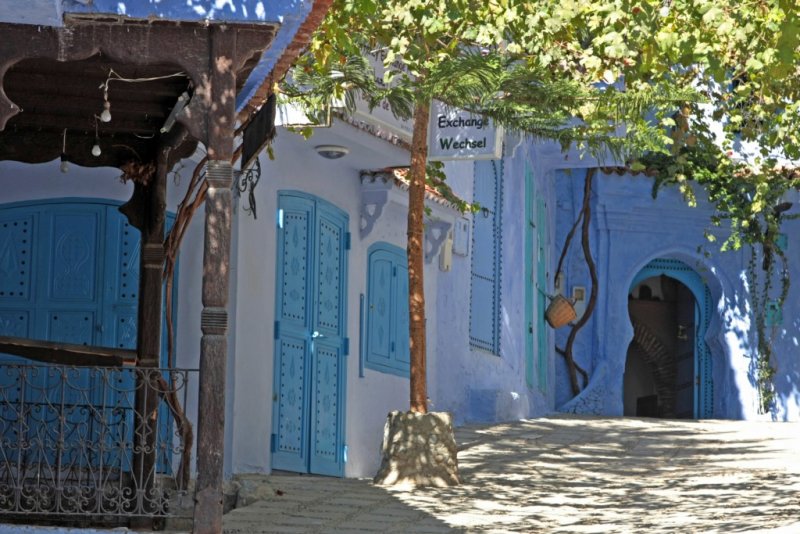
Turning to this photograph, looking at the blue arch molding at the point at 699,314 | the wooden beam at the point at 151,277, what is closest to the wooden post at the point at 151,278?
the wooden beam at the point at 151,277

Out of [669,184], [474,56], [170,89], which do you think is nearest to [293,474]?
[474,56]

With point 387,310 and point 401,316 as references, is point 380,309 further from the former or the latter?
point 401,316

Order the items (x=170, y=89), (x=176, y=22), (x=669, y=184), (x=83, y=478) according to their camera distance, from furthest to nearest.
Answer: (x=669, y=184), (x=83, y=478), (x=170, y=89), (x=176, y=22)

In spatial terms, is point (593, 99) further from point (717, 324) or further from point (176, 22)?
point (717, 324)

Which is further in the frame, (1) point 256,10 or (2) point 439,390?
(2) point 439,390

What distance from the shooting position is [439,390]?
17484 millimetres

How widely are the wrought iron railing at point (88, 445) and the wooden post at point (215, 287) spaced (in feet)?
1.83

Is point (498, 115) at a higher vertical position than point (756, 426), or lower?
higher

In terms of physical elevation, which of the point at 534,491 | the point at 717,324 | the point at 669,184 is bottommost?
the point at 534,491

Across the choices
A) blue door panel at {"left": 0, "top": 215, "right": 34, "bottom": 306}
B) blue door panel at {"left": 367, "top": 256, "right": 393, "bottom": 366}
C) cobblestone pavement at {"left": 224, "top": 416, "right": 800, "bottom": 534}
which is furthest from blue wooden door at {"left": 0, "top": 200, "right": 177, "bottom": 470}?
blue door panel at {"left": 367, "top": 256, "right": 393, "bottom": 366}

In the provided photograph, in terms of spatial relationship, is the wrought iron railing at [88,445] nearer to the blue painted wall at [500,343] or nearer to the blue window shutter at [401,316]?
the blue window shutter at [401,316]

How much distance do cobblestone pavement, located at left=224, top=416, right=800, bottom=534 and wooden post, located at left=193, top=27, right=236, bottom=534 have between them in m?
1.94

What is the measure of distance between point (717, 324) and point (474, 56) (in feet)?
43.0

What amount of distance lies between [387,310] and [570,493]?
395 cm
